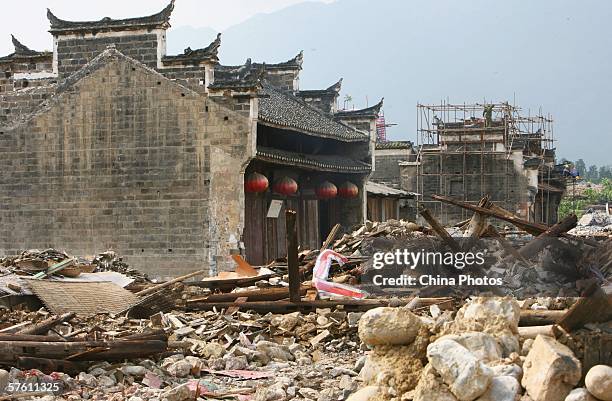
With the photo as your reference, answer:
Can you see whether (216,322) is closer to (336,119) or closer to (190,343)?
(190,343)

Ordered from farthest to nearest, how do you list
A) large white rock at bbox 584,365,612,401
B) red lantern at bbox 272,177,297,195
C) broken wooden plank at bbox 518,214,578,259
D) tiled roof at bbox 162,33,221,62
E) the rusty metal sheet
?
red lantern at bbox 272,177,297,195, tiled roof at bbox 162,33,221,62, the rusty metal sheet, broken wooden plank at bbox 518,214,578,259, large white rock at bbox 584,365,612,401

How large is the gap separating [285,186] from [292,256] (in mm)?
12344

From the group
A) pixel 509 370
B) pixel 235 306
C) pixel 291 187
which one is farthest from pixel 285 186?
pixel 509 370

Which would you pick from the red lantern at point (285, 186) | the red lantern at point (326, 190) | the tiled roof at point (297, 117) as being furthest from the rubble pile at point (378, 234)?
the red lantern at point (326, 190)

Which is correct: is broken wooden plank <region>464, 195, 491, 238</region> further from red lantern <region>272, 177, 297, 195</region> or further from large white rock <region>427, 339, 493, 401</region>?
red lantern <region>272, 177, 297, 195</region>

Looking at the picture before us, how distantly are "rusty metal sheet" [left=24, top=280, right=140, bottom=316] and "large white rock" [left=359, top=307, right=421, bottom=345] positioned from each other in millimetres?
6952

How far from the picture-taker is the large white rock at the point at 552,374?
595 cm

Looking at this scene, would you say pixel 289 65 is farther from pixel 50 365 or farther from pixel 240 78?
pixel 50 365

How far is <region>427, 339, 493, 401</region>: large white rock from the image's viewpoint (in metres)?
6.01

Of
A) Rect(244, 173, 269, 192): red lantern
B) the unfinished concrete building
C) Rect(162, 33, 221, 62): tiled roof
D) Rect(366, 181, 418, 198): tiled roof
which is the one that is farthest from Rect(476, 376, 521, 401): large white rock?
the unfinished concrete building

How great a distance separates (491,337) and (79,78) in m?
18.5

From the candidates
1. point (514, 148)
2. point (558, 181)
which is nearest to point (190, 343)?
point (514, 148)

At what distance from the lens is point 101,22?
2303cm

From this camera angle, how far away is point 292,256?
1269 cm
